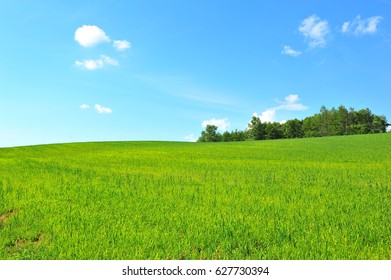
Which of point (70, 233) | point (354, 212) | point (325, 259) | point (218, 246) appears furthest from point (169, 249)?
point (354, 212)

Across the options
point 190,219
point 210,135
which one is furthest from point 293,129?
point 190,219

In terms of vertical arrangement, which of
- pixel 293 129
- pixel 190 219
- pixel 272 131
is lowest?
pixel 190 219

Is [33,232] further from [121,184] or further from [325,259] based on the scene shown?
[325,259]

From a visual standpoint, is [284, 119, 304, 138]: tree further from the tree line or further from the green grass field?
the green grass field

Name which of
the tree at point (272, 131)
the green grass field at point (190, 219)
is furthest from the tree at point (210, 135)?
the green grass field at point (190, 219)

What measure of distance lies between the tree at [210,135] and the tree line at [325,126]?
1313 centimetres

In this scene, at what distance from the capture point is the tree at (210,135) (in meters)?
152

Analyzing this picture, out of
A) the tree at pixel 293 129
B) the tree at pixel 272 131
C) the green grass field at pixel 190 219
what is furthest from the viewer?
the tree at pixel 293 129

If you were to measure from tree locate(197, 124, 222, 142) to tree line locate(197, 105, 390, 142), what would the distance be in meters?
13.1

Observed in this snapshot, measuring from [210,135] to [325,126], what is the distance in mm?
46670

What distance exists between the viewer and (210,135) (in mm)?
152500

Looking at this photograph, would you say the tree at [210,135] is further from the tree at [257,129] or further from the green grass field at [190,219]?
the green grass field at [190,219]

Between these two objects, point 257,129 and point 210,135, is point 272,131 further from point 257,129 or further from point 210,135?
point 210,135
